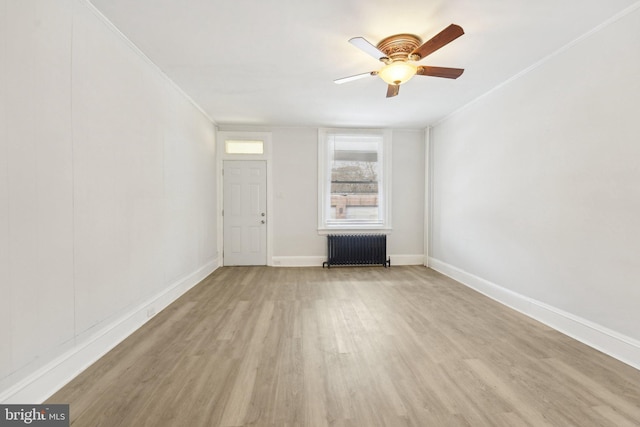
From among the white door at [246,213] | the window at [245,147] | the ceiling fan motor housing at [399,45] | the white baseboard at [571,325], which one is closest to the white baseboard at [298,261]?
the white door at [246,213]

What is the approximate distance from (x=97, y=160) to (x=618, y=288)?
4414 mm

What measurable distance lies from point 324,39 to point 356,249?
3.97 metres

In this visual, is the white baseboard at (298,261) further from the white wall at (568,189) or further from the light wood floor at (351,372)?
the white wall at (568,189)

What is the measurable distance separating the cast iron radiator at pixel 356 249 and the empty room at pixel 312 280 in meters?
1.05

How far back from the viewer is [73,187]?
2.12 m

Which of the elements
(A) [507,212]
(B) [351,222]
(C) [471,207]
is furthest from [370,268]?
(A) [507,212]

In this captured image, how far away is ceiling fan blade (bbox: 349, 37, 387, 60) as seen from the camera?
7.57ft

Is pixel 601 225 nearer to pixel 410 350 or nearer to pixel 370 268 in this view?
pixel 410 350

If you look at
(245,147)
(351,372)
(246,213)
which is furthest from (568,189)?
(245,147)

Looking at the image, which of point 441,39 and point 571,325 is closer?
point 441,39

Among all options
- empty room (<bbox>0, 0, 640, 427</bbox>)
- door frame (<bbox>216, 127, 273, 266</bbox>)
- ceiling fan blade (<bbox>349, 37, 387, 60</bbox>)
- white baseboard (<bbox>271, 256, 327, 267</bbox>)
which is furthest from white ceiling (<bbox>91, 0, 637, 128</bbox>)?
white baseboard (<bbox>271, 256, 327, 267</bbox>)

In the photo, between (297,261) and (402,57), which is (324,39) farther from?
(297,261)

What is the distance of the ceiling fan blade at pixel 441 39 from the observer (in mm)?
2141

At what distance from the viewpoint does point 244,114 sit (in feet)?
16.9
